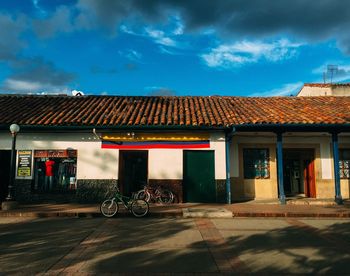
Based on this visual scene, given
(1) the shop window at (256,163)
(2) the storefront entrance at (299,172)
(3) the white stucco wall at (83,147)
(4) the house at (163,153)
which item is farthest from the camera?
(2) the storefront entrance at (299,172)

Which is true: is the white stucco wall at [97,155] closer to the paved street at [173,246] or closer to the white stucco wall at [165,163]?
the white stucco wall at [165,163]

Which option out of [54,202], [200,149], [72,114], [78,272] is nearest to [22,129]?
[72,114]

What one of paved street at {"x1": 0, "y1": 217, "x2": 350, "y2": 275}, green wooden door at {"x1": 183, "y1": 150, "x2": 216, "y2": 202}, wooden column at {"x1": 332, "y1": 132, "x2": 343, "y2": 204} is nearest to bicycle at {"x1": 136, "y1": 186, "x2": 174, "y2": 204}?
green wooden door at {"x1": 183, "y1": 150, "x2": 216, "y2": 202}

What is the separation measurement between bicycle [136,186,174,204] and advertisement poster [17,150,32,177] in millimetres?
4655

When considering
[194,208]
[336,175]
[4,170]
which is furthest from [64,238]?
[336,175]

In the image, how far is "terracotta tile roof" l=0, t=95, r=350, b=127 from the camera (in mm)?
14312

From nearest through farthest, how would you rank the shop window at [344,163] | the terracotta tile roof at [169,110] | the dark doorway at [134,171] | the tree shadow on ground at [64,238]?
1. the tree shadow on ground at [64,238]
2. the terracotta tile roof at [169,110]
3. the dark doorway at [134,171]
4. the shop window at [344,163]

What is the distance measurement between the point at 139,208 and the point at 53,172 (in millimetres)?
5160

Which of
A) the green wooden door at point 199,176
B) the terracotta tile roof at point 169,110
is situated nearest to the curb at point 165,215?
the green wooden door at point 199,176

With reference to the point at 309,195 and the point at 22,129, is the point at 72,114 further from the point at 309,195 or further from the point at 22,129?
the point at 309,195

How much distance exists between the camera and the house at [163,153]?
14211 millimetres

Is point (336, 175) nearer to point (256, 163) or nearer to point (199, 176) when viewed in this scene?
point (256, 163)

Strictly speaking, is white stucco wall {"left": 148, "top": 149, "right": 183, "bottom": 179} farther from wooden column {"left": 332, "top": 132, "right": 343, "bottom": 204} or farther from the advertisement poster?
wooden column {"left": 332, "top": 132, "right": 343, "bottom": 204}

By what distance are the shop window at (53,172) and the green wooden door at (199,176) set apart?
4689 mm
